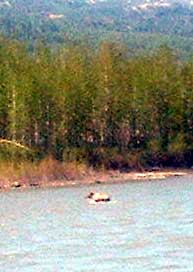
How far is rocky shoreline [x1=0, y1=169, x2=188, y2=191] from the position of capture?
8400 cm

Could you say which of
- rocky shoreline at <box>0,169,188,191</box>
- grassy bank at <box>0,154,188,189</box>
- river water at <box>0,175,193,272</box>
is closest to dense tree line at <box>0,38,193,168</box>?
grassy bank at <box>0,154,188,189</box>

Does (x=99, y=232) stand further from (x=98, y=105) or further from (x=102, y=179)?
(x=98, y=105)

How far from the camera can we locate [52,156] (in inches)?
3720

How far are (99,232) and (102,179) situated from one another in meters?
46.6

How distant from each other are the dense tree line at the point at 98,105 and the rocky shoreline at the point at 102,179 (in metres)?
3.16

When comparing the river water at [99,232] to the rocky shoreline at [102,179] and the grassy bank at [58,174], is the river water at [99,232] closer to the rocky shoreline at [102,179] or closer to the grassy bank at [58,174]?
the rocky shoreline at [102,179]

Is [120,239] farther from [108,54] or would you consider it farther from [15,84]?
[108,54]

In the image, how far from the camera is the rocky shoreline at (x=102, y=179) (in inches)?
3307

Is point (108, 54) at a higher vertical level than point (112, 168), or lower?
higher

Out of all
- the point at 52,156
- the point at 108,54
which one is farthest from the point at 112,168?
the point at 108,54

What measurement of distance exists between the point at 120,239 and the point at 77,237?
2259 millimetres

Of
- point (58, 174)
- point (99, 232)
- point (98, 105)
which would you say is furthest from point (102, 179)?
Answer: point (99, 232)

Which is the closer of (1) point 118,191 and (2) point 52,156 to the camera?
(1) point 118,191

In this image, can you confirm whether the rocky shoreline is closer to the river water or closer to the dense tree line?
the dense tree line
